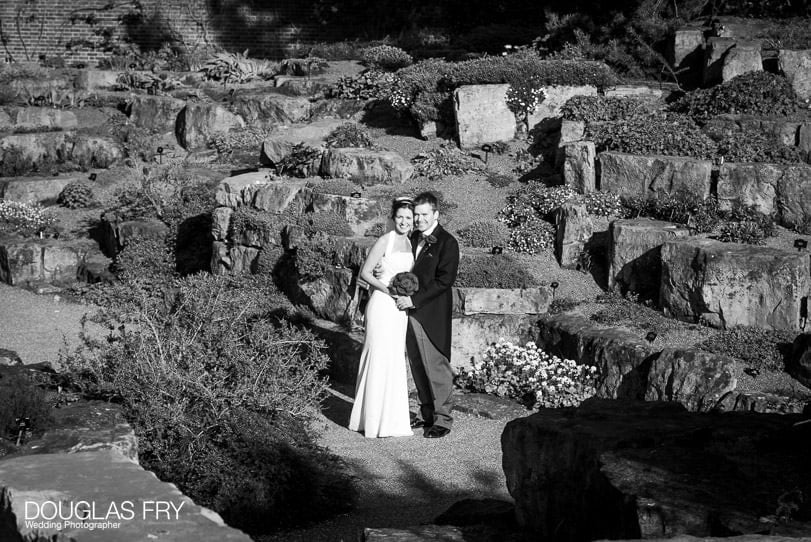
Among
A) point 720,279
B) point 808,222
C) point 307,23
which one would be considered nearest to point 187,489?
point 720,279

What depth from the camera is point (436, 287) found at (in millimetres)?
8898

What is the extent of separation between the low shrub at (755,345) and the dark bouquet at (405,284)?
10.5 ft

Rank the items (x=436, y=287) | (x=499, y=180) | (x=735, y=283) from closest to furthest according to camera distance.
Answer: (x=436, y=287)
(x=735, y=283)
(x=499, y=180)

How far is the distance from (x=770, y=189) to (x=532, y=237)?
2.95 m

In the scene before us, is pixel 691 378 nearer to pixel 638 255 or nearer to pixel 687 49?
pixel 638 255

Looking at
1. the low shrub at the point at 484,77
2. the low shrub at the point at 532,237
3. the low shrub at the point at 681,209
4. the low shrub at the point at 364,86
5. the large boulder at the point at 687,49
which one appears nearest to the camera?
the low shrub at the point at 681,209

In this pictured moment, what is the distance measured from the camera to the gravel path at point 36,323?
11875 millimetres

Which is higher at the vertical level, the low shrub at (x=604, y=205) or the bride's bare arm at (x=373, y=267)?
the low shrub at (x=604, y=205)

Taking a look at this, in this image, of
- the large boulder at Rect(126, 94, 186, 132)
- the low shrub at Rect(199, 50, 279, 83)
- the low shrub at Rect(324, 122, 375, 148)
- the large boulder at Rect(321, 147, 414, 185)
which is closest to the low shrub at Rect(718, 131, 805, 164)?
the large boulder at Rect(321, 147, 414, 185)

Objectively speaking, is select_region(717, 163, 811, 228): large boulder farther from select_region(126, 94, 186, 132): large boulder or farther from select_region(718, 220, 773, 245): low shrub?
select_region(126, 94, 186, 132): large boulder

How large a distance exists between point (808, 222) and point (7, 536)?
10.3 m

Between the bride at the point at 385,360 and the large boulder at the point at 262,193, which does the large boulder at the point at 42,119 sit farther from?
the bride at the point at 385,360

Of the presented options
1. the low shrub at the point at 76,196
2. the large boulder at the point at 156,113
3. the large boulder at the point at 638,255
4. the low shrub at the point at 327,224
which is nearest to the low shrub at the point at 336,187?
the low shrub at the point at 327,224

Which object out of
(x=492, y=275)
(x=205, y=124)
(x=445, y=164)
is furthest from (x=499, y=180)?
(x=205, y=124)
